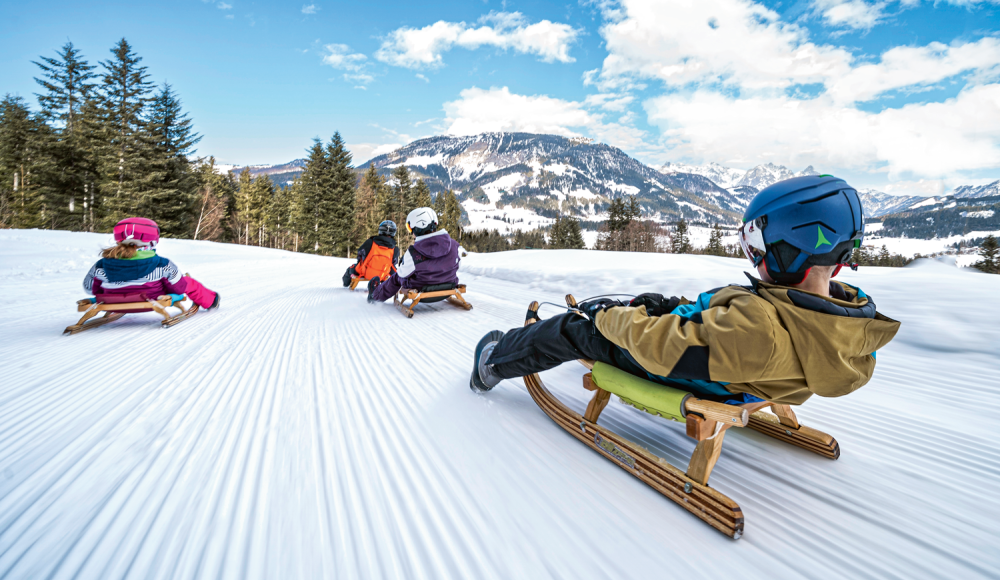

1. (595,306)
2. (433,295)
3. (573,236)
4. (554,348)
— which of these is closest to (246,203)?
(573,236)

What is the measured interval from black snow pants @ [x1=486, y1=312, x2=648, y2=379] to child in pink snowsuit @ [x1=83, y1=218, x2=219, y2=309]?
4.26 metres

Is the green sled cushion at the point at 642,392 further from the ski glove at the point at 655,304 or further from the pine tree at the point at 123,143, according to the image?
the pine tree at the point at 123,143

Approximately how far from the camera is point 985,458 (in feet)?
6.40

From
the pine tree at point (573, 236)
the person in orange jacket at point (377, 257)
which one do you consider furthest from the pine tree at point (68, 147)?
the pine tree at point (573, 236)

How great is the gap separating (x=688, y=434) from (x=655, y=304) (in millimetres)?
824

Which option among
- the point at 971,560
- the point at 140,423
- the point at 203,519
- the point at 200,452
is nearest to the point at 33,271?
the point at 140,423

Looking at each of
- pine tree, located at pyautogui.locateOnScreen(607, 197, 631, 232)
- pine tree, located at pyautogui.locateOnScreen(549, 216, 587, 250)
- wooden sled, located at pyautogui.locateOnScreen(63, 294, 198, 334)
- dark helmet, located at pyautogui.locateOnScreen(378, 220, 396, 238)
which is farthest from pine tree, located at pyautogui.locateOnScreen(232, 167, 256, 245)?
Answer: pine tree, located at pyautogui.locateOnScreen(607, 197, 631, 232)

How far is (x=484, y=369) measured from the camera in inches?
102

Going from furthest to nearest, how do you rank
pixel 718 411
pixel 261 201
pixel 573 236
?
1. pixel 573 236
2. pixel 261 201
3. pixel 718 411

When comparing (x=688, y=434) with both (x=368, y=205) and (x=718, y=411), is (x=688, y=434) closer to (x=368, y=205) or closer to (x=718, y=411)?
(x=718, y=411)

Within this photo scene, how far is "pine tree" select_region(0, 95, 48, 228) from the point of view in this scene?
2467 cm

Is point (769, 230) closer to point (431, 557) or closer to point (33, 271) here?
point (431, 557)

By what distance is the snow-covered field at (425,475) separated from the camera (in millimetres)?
1312

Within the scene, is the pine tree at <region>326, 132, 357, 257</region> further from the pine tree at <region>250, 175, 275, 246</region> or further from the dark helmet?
the dark helmet
